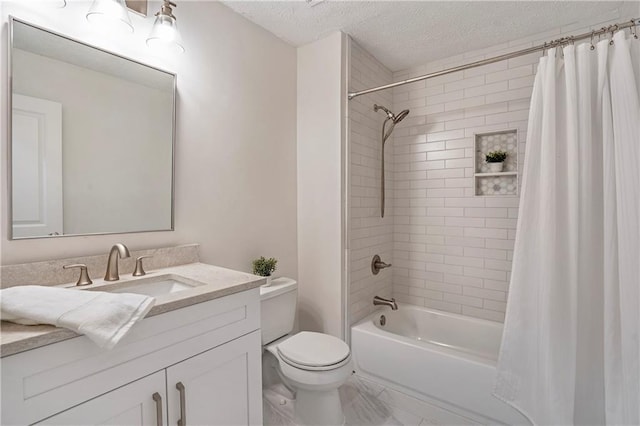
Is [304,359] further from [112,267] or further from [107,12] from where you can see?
[107,12]

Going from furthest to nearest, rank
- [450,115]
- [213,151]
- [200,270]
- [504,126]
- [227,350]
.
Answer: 1. [450,115]
2. [504,126]
3. [213,151]
4. [200,270]
5. [227,350]

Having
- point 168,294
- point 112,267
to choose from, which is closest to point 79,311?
point 168,294

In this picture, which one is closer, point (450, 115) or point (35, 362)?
point (35, 362)

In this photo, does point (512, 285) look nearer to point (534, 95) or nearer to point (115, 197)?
point (534, 95)

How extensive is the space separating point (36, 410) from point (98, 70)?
1308 millimetres

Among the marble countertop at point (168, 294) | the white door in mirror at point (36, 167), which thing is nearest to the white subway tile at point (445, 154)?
the marble countertop at point (168, 294)

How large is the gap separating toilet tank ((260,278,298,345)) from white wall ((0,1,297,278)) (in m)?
0.31

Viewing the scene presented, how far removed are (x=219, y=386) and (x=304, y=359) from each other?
21.3 inches

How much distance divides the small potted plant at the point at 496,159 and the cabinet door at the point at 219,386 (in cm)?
205

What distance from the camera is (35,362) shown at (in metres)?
0.79

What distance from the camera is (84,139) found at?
134 centimetres

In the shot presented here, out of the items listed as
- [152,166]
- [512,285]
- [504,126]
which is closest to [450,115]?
[504,126]

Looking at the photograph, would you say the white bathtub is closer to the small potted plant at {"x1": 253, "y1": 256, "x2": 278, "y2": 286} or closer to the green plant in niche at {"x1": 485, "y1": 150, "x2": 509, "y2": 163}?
the small potted plant at {"x1": 253, "y1": 256, "x2": 278, "y2": 286}

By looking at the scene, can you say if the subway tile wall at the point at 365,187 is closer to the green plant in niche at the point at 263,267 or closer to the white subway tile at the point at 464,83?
the white subway tile at the point at 464,83
